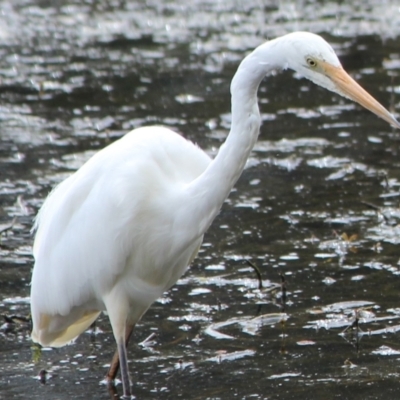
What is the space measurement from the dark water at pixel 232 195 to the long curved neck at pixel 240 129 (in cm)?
113

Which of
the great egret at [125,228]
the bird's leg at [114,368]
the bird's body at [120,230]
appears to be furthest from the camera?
the bird's leg at [114,368]

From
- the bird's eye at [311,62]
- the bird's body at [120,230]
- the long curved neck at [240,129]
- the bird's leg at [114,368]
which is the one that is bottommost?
the bird's leg at [114,368]

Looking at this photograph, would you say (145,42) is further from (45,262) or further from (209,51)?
(45,262)

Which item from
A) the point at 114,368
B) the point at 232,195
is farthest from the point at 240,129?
the point at 232,195

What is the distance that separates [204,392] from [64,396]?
0.69m

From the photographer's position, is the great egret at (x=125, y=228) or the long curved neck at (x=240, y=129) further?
the great egret at (x=125, y=228)

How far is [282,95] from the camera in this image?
10.7 meters

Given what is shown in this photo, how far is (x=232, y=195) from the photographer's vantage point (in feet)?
26.0

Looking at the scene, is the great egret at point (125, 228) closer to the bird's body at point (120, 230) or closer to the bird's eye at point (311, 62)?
the bird's body at point (120, 230)

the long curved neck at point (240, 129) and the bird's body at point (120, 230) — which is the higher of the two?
the long curved neck at point (240, 129)

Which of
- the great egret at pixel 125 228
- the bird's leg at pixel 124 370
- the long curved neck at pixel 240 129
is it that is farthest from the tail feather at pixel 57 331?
the long curved neck at pixel 240 129

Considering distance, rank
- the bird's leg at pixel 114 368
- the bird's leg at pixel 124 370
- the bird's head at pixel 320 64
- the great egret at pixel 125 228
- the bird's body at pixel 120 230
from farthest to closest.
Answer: the bird's leg at pixel 114 368
the bird's leg at pixel 124 370
the bird's body at pixel 120 230
the great egret at pixel 125 228
the bird's head at pixel 320 64

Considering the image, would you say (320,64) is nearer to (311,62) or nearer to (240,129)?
(311,62)

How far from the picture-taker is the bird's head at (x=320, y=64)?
400cm
